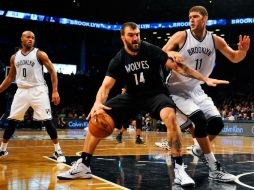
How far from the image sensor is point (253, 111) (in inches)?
750

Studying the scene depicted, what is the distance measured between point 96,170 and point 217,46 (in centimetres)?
242

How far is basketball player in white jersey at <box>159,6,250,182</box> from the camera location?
4746mm

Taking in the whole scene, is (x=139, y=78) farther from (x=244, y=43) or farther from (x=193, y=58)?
(x=244, y=43)

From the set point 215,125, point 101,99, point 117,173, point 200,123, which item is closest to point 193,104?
point 200,123

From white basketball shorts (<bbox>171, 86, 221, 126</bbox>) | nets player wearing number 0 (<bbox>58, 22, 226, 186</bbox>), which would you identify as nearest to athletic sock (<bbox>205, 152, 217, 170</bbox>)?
white basketball shorts (<bbox>171, 86, 221, 126</bbox>)

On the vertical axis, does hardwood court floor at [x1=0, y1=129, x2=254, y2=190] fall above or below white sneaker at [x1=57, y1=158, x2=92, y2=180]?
below

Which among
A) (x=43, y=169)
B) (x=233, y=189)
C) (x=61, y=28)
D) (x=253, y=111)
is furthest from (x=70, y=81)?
(x=233, y=189)

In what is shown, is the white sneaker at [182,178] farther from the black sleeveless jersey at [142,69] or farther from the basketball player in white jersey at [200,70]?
the black sleeveless jersey at [142,69]

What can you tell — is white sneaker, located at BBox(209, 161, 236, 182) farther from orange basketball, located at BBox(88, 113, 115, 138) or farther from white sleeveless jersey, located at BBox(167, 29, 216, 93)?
orange basketball, located at BBox(88, 113, 115, 138)

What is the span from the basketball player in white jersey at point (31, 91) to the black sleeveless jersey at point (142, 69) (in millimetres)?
2206

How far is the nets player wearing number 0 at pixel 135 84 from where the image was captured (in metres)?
4.46

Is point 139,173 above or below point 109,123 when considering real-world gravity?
below

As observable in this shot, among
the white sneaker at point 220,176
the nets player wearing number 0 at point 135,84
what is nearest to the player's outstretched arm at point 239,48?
the nets player wearing number 0 at point 135,84

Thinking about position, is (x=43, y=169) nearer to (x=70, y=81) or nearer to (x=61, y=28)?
(x=70, y=81)
